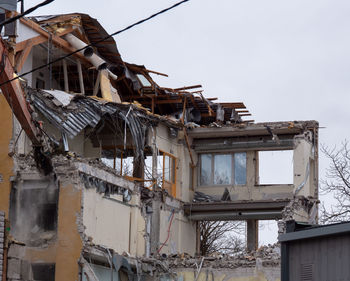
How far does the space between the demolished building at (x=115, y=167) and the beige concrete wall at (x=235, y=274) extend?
0.04 meters

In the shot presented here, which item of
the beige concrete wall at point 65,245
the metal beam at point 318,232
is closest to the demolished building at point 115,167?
the beige concrete wall at point 65,245

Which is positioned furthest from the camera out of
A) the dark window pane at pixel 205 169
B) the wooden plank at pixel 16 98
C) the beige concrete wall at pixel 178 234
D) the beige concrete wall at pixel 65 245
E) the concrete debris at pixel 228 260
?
the dark window pane at pixel 205 169

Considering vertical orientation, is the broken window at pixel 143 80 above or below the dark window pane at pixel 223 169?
above

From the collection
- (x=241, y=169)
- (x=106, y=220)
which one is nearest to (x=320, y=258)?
(x=106, y=220)

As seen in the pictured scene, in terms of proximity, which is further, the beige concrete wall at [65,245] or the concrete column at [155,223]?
the concrete column at [155,223]

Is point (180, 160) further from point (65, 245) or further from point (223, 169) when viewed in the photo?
point (65, 245)

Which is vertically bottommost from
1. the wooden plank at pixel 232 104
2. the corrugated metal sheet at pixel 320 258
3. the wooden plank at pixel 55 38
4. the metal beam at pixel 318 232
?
the corrugated metal sheet at pixel 320 258

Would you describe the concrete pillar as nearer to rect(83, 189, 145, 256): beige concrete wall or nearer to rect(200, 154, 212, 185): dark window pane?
rect(200, 154, 212, 185): dark window pane

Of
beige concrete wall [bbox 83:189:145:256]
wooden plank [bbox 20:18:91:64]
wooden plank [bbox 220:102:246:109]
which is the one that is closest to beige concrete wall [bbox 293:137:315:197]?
wooden plank [bbox 220:102:246:109]

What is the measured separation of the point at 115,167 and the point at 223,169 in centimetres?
498

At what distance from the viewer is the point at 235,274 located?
88.9ft

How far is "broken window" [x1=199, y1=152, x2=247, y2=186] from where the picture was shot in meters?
33.2

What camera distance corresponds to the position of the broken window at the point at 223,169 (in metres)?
33.2

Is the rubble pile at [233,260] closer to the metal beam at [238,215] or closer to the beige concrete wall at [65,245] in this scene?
the metal beam at [238,215]
